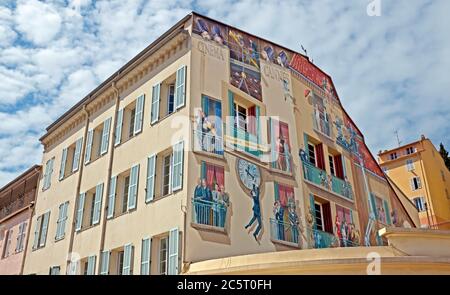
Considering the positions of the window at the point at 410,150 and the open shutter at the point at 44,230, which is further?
the window at the point at 410,150

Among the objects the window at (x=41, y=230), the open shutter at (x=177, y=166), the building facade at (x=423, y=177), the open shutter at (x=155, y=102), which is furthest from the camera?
the building facade at (x=423, y=177)

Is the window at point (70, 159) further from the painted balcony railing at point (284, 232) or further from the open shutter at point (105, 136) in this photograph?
the painted balcony railing at point (284, 232)

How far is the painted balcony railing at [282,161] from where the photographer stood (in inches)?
608

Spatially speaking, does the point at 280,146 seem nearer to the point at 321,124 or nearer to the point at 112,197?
the point at 321,124

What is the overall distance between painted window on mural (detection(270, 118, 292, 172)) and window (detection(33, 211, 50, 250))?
10.5 meters

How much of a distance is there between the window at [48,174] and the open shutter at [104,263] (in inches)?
284

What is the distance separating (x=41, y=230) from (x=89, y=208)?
157 inches

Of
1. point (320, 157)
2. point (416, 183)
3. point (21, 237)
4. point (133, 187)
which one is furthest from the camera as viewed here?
point (416, 183)

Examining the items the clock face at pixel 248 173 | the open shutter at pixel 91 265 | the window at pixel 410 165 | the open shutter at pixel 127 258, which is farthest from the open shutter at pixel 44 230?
the window at pixel 410 165

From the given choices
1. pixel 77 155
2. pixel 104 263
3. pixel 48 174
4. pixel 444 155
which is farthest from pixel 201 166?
pixel 444 155

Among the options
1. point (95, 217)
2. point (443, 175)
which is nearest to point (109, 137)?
point (95, 217)

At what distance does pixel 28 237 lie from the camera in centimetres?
2123

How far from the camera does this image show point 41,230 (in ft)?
67.1
